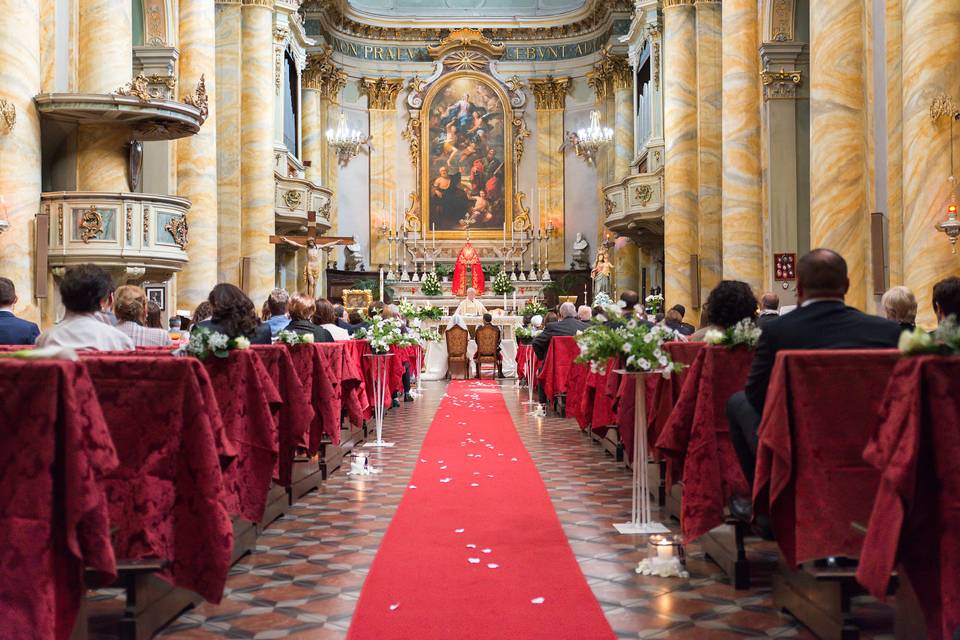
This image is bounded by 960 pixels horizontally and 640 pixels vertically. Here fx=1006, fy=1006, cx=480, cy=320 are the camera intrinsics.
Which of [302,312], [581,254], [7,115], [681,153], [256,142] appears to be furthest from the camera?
[581,254]

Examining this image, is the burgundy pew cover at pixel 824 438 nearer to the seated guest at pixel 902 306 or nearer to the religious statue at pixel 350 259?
the seated guest at pixel 902 306

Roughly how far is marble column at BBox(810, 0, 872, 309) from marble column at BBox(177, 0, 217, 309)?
902 cm

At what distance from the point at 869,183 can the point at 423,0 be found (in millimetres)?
22740

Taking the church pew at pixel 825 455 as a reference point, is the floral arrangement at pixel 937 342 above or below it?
above

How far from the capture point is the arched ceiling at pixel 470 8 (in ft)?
101

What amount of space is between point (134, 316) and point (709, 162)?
1315 centimetres

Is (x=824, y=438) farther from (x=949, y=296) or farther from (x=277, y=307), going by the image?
(x=277, y=307)

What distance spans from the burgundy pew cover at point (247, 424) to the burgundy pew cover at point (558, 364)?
674 centimetres

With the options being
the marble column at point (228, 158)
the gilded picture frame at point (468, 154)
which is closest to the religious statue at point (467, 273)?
the gilded picture frame at point (468, 154)

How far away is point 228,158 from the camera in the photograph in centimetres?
1830

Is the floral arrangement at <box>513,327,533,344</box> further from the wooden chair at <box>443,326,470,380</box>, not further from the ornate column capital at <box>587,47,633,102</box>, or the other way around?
the ornate column capital at <box>587,47,633,102</box>

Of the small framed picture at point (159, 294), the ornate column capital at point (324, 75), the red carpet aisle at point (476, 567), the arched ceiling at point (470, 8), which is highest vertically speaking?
the arched ceiling at point (470, 8)

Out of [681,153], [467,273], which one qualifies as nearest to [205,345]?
[681,153]

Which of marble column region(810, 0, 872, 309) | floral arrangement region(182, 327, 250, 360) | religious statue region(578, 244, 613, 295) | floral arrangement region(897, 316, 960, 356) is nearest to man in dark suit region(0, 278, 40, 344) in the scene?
floral arrangement region(182, 327, 250, 360)
